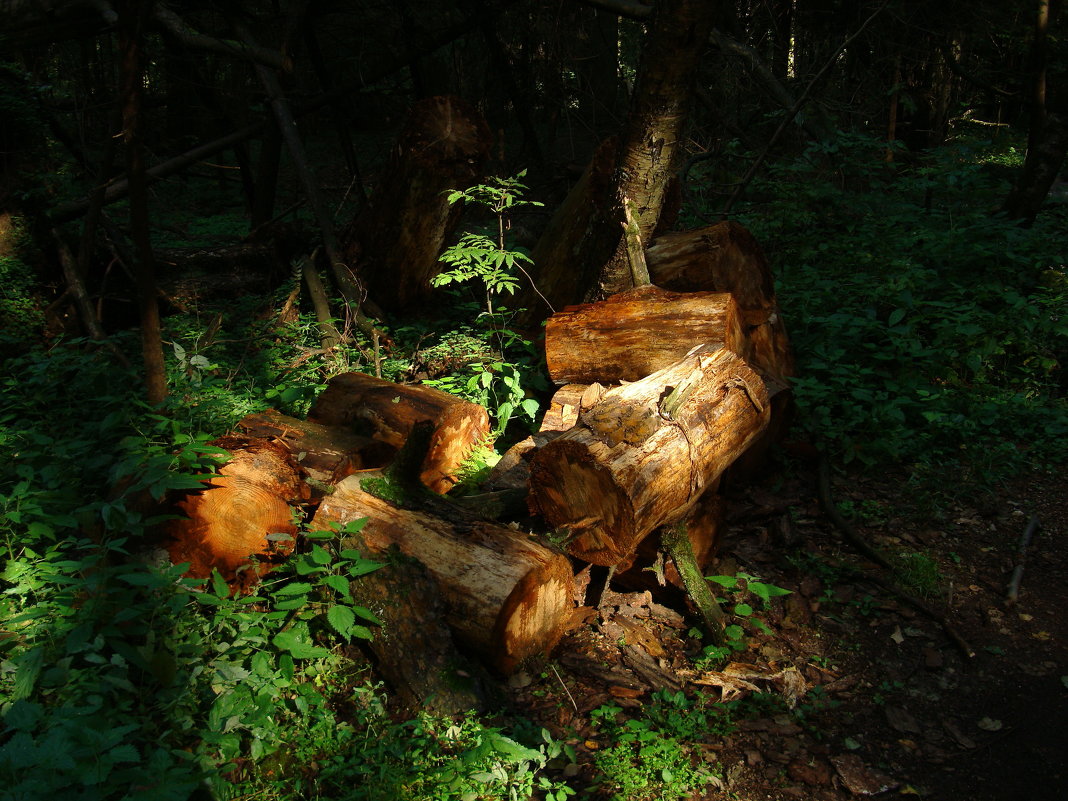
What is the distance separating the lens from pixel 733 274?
4.71 metres

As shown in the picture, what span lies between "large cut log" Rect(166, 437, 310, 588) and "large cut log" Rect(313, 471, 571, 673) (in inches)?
8.8

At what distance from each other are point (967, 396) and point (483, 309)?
3.98 meters

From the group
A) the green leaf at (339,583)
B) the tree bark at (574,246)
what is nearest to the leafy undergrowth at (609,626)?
the green leaf at (339,583)

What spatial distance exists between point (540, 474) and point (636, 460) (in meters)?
0.51

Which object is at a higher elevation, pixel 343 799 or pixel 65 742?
pixel 65 742

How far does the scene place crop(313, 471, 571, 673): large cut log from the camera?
289 centimetres

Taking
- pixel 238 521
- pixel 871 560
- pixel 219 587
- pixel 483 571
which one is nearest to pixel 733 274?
pixel 871 560

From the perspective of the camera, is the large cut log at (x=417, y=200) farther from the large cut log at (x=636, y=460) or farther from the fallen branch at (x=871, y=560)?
the fallen branch at (x=871, y=560)

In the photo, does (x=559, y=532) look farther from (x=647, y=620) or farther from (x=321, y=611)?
(x=321, y=611)

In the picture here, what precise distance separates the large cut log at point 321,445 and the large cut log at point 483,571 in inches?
13.6

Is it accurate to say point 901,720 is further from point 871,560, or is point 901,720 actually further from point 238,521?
point 238,521

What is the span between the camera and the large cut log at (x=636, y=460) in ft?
10.3

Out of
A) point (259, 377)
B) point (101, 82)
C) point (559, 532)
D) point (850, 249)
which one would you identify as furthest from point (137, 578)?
point (101, 82)

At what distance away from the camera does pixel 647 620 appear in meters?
3.46
